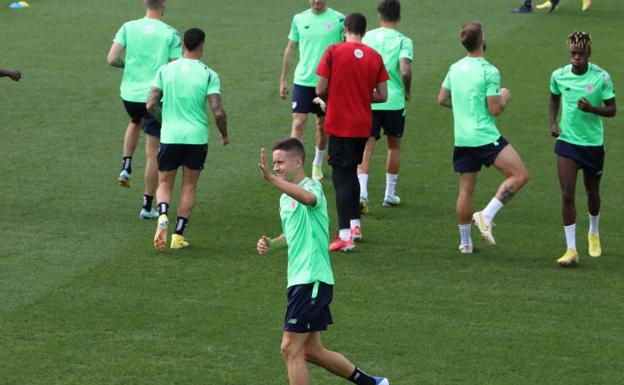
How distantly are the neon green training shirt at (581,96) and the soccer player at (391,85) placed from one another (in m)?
2.06

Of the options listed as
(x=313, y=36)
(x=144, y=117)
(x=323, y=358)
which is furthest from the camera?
(x=313, y=36)

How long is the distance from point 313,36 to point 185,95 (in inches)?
120

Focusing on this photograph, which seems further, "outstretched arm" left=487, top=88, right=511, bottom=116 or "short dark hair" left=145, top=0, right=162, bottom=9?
"short dark hair" left=145, top=0, right=162, bottom=9

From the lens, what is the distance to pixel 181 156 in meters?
13.0

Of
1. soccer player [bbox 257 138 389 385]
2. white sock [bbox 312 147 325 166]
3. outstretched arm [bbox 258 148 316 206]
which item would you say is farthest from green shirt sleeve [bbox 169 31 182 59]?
outstretched arm [bbox 258 148 316 206]

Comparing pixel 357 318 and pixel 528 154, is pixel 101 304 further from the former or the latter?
pixel 528 154

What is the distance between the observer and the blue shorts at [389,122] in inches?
569

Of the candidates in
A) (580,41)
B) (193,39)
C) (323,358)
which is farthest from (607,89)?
(323,358)

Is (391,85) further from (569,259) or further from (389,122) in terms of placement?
(569,259)

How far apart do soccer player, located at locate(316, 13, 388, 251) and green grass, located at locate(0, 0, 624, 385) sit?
0.62m

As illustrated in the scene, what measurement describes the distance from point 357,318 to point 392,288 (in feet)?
3.01

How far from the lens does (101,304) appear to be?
11.2 meters

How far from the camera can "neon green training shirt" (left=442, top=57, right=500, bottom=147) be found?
1258cm

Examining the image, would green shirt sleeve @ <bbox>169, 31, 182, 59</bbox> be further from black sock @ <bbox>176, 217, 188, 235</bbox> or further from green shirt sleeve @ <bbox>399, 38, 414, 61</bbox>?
green shirt sleeve @ <bbox>399, 38, 414, 61</bbox>
